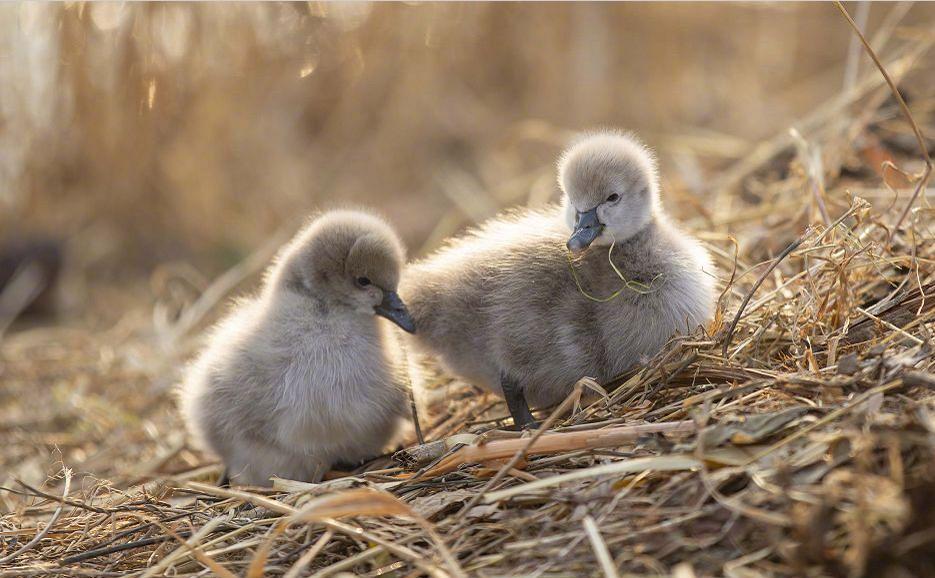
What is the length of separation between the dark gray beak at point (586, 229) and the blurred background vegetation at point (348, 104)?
239cm

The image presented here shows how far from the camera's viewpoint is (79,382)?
4.70 metres

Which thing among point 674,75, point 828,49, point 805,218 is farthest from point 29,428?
point 828,49

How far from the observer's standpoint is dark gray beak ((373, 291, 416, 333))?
9.80 ft

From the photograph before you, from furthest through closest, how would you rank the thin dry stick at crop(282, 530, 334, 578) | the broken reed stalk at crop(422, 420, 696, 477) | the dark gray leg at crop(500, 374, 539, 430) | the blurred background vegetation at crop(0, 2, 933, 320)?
the blurred background vegetation at crop(0, 2, 933, 320) → the dark gray leg at crop(500, 374, 539, 430) → the broken reed stalk at crop(422, 420, 696, 477) → the thin dry stick at crop(282, 530, 334, 578)

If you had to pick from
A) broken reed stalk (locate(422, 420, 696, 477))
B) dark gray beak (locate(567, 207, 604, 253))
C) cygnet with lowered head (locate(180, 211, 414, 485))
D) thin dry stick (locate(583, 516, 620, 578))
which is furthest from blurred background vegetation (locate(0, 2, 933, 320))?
thin dry stick (locate(583, 516, 620, 578))

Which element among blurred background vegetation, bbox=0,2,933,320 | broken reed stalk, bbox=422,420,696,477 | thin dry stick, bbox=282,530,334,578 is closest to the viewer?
thin dry stick, bbox=282,530,334,578

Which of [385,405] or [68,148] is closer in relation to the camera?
[385,405]

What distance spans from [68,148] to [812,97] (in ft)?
21.2

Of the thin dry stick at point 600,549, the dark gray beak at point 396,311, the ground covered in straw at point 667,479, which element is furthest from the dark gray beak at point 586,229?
the thin dry stick at point 600,549

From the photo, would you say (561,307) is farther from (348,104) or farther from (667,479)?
(348,104)

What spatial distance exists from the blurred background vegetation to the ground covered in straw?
7.10 feet

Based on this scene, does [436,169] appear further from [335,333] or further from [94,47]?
[335,333]

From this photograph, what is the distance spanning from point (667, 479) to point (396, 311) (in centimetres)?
113

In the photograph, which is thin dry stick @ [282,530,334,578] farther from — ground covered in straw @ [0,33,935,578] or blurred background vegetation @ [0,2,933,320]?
blurred background vegetation @ [0,2,933,320]
